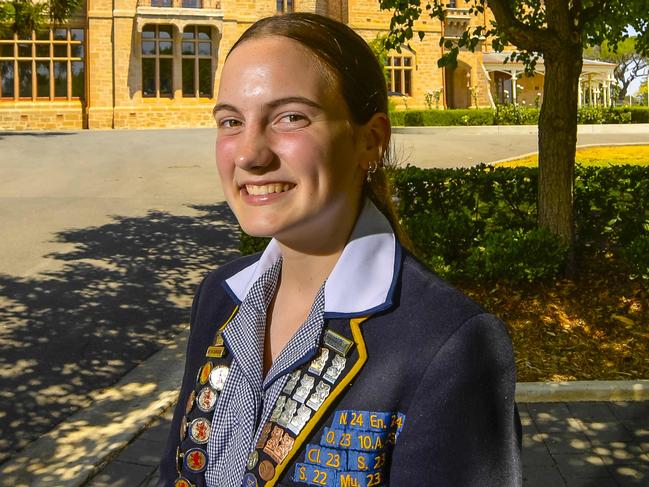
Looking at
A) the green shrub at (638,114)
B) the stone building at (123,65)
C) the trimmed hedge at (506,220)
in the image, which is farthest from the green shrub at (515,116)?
the trimmed hedge at (506,220)

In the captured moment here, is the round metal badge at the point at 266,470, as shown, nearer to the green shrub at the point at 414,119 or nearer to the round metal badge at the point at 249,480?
the round metal badge at the point at 249,480

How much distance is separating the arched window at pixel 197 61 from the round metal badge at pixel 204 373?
35319mm

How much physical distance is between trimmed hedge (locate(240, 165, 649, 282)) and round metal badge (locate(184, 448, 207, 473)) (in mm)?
5687

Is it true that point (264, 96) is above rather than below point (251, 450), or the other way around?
above

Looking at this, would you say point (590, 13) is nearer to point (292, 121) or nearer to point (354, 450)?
point (292, 121)

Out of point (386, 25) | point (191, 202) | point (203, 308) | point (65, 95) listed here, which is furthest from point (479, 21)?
point (203, 308)

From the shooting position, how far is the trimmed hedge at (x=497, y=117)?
3028 cm

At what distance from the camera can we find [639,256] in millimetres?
6750

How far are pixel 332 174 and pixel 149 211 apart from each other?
40.5 ft

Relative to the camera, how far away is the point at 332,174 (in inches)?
52.7

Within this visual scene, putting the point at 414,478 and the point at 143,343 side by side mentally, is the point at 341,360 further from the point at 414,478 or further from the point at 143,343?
the point at 143,343

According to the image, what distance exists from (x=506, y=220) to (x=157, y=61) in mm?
30215

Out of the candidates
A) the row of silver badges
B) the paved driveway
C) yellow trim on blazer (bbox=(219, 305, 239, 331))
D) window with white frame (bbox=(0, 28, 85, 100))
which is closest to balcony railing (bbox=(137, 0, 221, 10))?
window with white frame (bbox=(0, 28, 85, 100))

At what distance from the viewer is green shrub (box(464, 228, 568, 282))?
270 inches
